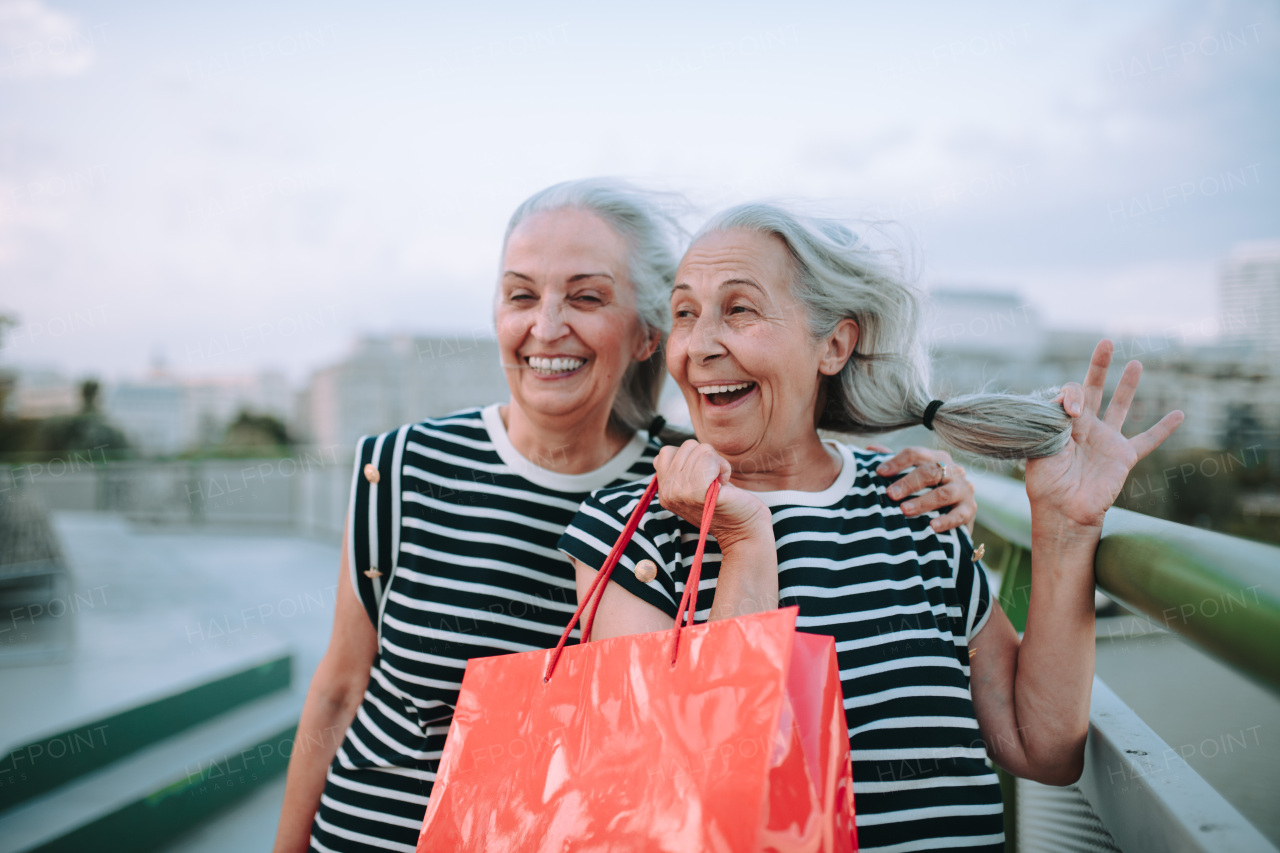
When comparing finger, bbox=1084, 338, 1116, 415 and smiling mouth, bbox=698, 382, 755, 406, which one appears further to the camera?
smiling mouth, bbox=698, 382, 755, 406

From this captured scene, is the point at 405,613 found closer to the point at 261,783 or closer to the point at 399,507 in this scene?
the point at 399,507

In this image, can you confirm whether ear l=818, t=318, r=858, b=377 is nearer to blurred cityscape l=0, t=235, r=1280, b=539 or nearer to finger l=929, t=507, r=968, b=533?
finger l=929, t=507, r=968, b=533

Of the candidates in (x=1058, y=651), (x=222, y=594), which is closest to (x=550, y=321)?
(x=1058, y=651)

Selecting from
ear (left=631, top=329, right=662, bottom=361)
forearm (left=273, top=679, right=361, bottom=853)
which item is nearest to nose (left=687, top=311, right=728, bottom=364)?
ear (left=631, top=329, right=662, bottom=361)

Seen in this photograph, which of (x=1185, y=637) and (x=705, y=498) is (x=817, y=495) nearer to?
(x=705, y=498)

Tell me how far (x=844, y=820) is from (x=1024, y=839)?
3.95 feet

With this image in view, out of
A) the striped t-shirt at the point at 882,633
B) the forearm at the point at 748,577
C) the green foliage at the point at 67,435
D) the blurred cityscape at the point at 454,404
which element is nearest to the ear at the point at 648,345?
the striped t-shirt at the point at 882,633

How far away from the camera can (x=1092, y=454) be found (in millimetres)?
1460

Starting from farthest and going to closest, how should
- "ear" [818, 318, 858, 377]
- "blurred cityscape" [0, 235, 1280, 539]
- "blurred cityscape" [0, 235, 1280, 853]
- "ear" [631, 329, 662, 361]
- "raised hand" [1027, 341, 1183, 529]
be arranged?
1. "blurred cityscape" [0, 235, 1280, 539]
2. "blurred cityscape" [0, 235, 1280, 853]
3. "ear" [631, 329, 662, 361]
4. "ear" [818, 318, 858, 377]
5. "raised hand" [1027, 341, 1183, 529]

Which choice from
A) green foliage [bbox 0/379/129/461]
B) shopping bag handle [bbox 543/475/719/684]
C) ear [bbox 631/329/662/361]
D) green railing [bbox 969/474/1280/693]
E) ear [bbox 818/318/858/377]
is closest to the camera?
green railing [bbox 969/474/1280/693]

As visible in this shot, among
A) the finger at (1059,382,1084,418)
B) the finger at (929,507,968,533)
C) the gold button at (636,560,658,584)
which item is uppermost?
the finger at (1059,382,1084,418)

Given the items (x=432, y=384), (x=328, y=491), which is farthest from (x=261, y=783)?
(x=328, y=491)

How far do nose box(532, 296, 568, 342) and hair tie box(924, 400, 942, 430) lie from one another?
0.84m

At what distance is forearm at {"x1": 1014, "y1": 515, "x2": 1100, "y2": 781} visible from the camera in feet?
4.61
